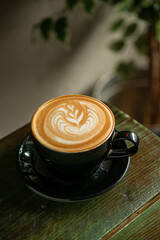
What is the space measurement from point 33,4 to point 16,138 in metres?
0.78

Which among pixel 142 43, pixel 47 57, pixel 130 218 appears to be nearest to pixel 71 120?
pixel 130 218

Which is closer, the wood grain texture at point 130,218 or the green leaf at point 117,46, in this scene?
the wood grain texture at point 130,218

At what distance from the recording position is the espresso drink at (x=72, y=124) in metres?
0.54

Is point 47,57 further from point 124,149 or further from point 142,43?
point 124,149

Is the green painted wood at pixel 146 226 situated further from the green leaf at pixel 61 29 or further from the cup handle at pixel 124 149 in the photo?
the green leaf at pixel 61 29

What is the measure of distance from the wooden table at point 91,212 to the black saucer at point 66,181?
45 millimetres

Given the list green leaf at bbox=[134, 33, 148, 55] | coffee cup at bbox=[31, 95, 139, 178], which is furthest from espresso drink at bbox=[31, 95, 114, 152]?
green leaf at bbox=[134, 33, 148, 55]

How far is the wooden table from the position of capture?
0.55 m

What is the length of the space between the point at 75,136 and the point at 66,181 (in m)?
0.10

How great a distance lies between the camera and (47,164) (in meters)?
0.59

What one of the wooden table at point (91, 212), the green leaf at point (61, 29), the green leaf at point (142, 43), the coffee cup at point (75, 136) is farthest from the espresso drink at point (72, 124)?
the green leaf at point (142, 43)

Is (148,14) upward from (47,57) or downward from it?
upward

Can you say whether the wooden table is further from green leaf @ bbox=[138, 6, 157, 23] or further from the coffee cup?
green leaf @ bbox=[138, 6, 157, 23]

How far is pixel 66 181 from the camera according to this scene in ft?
1.93
